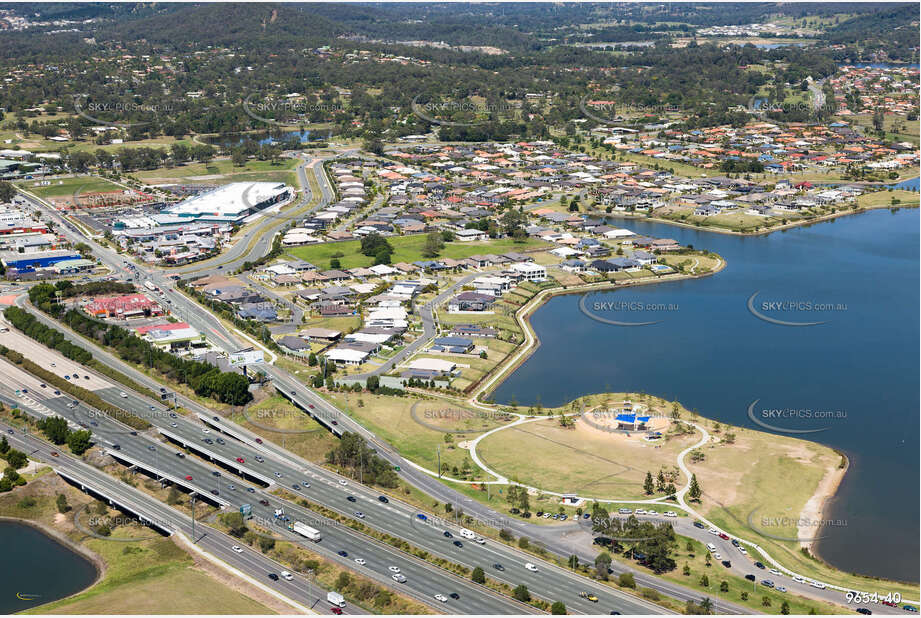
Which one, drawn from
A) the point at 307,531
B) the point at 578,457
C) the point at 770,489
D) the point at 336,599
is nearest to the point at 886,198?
the point at 770,489

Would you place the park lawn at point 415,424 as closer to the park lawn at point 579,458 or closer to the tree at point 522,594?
the park lawn at point 579,458

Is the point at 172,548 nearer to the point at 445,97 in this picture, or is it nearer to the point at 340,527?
the point at 340,527

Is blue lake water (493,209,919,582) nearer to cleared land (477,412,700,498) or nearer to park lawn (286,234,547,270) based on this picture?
cleared land (477,412,700,498)

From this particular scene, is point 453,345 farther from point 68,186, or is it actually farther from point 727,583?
point 68,186

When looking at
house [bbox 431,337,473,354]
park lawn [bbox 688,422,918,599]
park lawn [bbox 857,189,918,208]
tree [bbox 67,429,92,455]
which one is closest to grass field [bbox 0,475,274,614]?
tree [bbox 67,429,92,455]

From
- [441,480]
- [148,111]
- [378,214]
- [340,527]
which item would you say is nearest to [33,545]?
[340,527]

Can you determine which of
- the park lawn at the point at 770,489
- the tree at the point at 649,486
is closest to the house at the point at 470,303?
the park lawn at the point at 770,489
